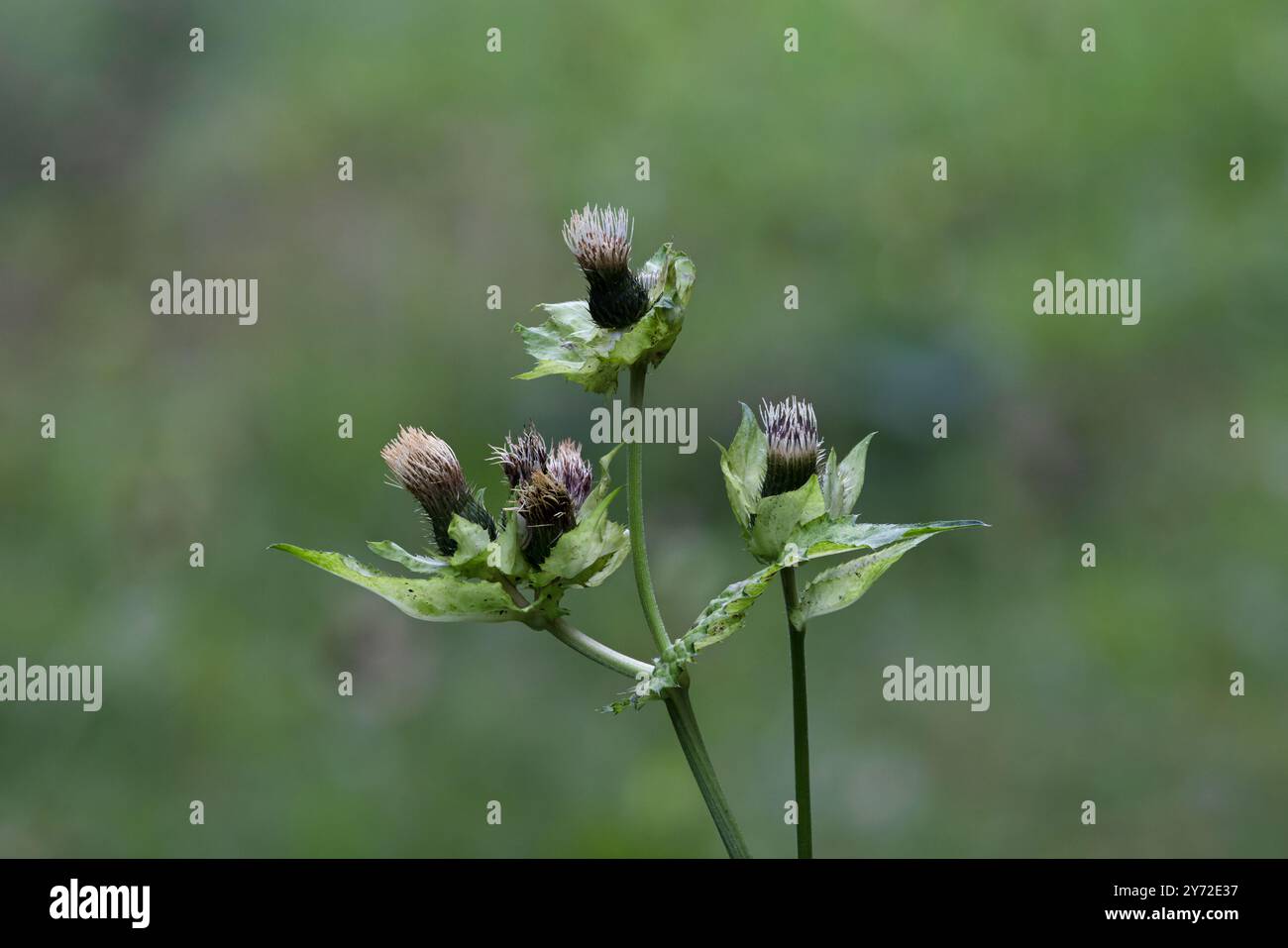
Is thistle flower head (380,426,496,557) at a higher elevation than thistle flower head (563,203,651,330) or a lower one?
lower

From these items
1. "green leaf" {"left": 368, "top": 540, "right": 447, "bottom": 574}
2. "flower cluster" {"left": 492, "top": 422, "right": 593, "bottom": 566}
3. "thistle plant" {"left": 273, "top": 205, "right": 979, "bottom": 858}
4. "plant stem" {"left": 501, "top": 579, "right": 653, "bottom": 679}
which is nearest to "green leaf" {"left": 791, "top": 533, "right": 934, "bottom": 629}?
"thistle plant" {"left": 273, "top": 205, "right": 979, "bottom": 858}

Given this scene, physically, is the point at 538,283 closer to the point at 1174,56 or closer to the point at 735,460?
the point at 1174,56

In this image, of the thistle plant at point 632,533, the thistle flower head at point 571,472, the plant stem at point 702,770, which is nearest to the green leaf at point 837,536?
the thistle plant at point 632,533

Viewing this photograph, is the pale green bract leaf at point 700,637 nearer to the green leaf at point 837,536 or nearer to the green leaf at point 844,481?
the green leaf at point 837,536

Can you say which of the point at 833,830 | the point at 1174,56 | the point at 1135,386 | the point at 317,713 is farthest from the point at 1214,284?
the point at 317,713

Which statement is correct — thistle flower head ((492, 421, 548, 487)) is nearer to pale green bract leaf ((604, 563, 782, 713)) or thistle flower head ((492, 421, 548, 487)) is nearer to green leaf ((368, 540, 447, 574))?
green leaf ((368, 540, 447, 574))
